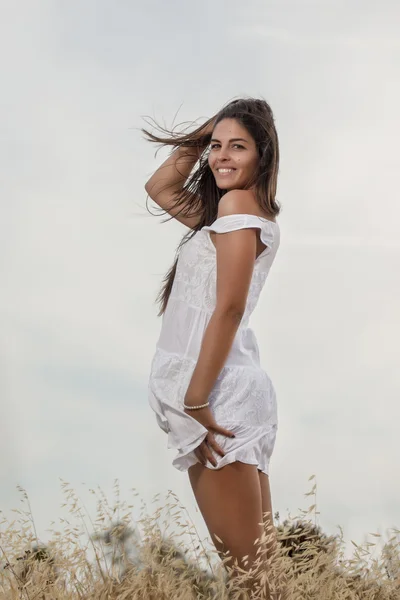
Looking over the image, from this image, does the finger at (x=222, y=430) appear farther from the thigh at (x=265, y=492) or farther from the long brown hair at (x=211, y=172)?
the long brown hair at (x=211, y=172)

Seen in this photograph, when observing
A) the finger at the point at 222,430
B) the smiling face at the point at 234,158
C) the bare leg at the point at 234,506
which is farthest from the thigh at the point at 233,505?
the smiling face at the point at 234,158

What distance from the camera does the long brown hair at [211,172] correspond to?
3.55 metres

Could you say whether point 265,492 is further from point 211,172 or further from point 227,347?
point 211,172

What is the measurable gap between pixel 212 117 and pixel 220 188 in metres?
0.38

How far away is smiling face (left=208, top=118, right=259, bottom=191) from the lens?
3.54 metres

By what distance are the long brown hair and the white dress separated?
186 millimetres

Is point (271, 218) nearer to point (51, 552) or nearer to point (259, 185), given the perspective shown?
point (259, 185)

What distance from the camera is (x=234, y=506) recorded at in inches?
127

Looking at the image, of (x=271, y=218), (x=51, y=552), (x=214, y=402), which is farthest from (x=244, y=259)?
(x=51, y=552)

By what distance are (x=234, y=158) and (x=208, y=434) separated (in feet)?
3.89

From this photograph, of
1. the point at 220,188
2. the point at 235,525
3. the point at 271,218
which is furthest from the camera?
the point at 220,188

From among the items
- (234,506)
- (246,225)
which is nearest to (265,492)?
(234,506)

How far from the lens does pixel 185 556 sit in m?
3.87

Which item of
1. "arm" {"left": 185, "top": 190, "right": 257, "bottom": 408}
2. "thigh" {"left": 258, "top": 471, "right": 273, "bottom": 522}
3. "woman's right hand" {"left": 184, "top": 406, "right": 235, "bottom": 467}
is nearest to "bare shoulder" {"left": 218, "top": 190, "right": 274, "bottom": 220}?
"arm" {"left": 185, "top": 190, "right": 257, "bottom": 408}
